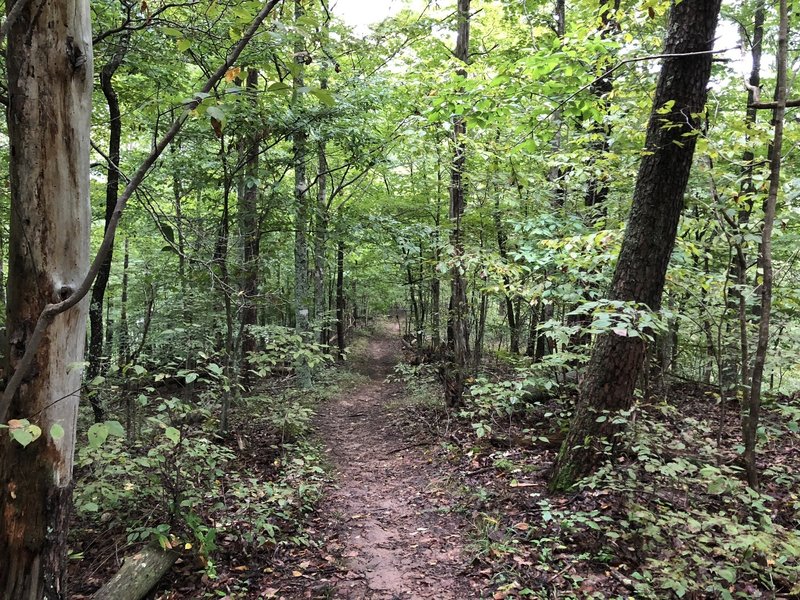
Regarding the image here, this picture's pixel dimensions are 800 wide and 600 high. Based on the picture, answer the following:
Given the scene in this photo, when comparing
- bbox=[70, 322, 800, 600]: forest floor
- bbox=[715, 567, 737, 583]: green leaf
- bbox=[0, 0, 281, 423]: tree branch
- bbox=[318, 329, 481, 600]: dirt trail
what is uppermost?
bbox=[0, 0, 281, 423]: tree branch

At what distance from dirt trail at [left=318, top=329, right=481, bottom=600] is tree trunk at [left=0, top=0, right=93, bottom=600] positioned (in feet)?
7.98

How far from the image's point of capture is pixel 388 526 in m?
5.02

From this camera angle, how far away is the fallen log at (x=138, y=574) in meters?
3.28

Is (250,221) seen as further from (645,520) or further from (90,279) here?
(645,520)

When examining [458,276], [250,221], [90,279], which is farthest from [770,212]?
[250,221]

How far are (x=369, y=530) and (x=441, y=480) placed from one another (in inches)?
56.6

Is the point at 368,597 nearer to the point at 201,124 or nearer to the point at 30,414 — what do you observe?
the point at 30,414

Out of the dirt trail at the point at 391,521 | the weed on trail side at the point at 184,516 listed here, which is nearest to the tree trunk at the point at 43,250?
the weed on trail side at the point at 184,516

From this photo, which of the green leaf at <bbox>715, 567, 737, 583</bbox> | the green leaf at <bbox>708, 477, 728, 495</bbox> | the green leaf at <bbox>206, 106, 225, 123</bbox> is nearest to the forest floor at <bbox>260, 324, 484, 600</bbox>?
the green leaf at <bbox>715, 567, 737, 583</bbox>

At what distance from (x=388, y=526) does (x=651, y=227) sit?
13.9 ft

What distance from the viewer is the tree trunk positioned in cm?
205

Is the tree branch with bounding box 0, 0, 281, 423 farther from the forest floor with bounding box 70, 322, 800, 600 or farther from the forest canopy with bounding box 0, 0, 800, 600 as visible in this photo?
the forest floor with bounding box 70, 322, 800, 600

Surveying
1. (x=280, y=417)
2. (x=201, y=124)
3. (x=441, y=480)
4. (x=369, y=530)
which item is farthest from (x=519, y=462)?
(x=201, y=124)

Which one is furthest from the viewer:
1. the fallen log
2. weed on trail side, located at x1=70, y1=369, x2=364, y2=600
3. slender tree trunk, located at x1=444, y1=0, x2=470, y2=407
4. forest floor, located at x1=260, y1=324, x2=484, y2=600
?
slender tree trunk, located at x1=444, y1=0, x2=470, y2=407
